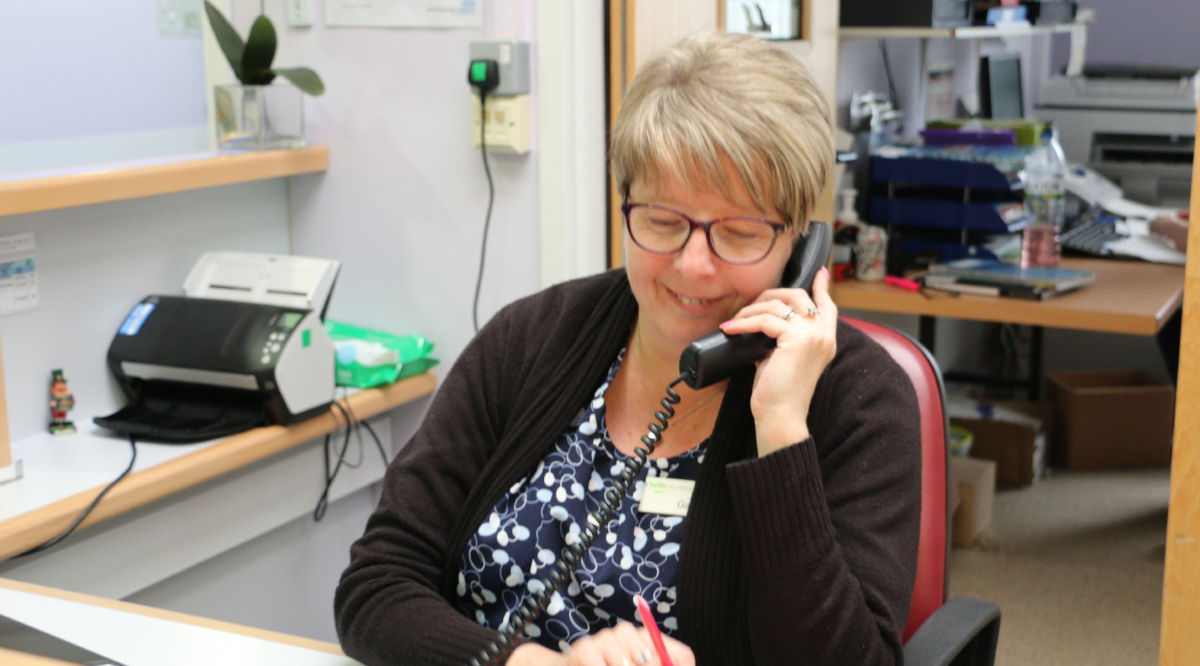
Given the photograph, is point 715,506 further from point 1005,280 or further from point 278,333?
point 1005,280

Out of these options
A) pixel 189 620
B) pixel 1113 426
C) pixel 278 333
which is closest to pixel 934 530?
pixel 189 620

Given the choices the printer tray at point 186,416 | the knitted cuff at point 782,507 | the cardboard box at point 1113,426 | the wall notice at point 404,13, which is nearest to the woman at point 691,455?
the knitted cuff at point 782,507

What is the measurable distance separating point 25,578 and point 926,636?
4.34 ft

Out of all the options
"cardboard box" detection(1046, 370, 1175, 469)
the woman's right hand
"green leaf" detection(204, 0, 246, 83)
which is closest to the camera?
the woman's right hand

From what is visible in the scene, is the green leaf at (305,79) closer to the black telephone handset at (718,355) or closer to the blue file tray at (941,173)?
the black telephone handset at (718,355)

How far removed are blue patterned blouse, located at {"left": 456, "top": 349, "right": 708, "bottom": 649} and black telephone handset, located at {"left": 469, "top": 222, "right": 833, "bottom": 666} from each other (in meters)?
Result: 0.02

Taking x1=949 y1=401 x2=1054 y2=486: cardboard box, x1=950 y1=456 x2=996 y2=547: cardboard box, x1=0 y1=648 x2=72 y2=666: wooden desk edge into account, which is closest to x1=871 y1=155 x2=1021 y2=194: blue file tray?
x1=950 y1=456 x2=996 y2=547: cardboard box

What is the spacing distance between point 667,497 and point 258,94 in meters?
1.43

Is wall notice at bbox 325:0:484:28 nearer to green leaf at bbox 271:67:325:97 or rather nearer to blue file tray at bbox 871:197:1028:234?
green leaf at bbox 271:67:325:97

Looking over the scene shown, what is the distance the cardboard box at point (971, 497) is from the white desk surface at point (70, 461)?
206 centimetres

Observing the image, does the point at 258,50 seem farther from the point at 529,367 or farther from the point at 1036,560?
the point at 1036,560

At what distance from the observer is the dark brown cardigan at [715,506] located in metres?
1.06

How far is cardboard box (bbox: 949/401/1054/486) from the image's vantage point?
350cm

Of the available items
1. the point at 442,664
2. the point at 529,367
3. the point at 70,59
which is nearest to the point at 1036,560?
the point at 529,367
